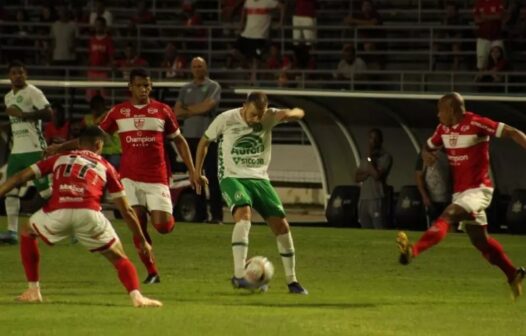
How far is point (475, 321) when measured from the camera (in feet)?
45.6

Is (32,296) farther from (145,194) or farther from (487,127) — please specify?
(487,127)

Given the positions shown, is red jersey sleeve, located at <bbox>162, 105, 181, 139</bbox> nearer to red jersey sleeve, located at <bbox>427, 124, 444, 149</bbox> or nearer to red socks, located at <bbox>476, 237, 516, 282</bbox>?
red jersey sleeve, located at <bbox>427, 124, 444, 149</bbox>

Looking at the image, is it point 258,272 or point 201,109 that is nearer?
point 258,272

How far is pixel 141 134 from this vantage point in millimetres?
17484

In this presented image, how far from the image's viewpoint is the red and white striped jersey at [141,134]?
57.3ft

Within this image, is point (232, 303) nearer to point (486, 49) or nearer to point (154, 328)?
point (154, 328)

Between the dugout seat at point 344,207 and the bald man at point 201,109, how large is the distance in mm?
1984

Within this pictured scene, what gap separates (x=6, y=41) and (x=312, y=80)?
29.1ft

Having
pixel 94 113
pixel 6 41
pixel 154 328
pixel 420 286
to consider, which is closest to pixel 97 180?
pixel 154 328

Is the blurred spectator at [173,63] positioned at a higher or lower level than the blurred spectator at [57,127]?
higher

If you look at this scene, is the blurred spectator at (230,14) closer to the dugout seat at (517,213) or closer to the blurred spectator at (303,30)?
the blurred spectator at (303,30)

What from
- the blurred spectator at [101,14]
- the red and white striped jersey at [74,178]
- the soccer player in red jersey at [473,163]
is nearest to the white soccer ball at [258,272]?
the soccer player in red jersey at [473,163]

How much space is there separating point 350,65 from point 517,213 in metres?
6.49

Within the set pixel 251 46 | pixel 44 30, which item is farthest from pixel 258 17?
pixel 44 30
